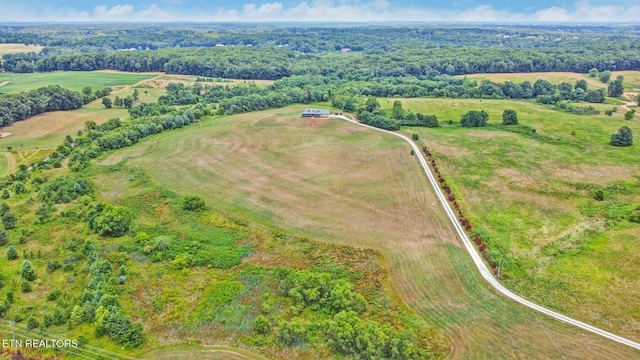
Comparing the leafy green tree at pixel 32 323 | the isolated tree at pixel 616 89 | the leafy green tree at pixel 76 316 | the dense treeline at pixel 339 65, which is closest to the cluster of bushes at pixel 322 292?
the leafy green tree at pixel 76 316

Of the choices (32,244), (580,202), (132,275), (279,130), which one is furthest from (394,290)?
(279,130)

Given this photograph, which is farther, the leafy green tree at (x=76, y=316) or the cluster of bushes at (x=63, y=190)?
the cluster of bushes at (x=63, y=190)

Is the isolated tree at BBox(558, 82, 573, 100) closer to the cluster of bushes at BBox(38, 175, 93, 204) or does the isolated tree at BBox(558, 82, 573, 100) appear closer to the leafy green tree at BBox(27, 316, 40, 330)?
the cluster of bushes at BBox(38, 175, 93, 204)

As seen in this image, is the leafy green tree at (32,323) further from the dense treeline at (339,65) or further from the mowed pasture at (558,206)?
the dense treeline at (339,65)

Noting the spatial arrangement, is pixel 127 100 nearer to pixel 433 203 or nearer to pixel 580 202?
pixel 433 203

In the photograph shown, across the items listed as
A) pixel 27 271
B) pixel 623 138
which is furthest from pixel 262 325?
pixel 623 138
